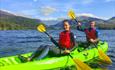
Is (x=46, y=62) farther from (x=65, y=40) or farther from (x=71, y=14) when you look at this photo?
(x=71, y=14)

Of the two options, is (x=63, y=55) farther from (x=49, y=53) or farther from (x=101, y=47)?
(x=101, y=47)

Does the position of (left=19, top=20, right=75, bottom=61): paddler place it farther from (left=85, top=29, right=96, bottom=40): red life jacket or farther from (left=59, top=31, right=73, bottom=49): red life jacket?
(left=85, top=29, right=96, bottom=40): red life jacket

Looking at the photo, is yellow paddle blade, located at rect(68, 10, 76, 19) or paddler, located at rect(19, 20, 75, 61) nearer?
paddler, located at rect(19, 20, 75, 61)

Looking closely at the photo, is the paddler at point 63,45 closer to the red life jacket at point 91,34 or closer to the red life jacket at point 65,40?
the red life jacket at point 65,40

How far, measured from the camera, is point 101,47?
65.0 feet

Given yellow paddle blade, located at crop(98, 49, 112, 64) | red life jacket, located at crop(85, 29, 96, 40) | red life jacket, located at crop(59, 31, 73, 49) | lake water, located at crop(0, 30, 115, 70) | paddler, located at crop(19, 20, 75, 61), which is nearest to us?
paddler, located at crop(19, 20, 75, 61)

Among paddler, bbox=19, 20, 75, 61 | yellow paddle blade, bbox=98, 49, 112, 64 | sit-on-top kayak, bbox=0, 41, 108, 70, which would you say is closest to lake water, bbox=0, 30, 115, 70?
yellow paddle blade, bbox=98, 49, 112, 64

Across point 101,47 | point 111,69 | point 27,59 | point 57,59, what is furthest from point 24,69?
point 101,47

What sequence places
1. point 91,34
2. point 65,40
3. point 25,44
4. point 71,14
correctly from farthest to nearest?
point 25,44 → point 71,14 → point 91,34 → point 65,40

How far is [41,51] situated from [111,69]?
4705mm

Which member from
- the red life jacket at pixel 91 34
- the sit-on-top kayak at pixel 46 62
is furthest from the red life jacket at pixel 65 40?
the red life jacket at pixel 91 34

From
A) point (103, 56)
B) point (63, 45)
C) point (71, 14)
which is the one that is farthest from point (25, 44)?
point (63, 45)

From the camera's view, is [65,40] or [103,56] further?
[103,56]

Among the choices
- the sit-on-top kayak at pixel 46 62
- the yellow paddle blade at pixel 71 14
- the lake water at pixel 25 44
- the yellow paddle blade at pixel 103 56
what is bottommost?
the lake water at pixel 25 44
